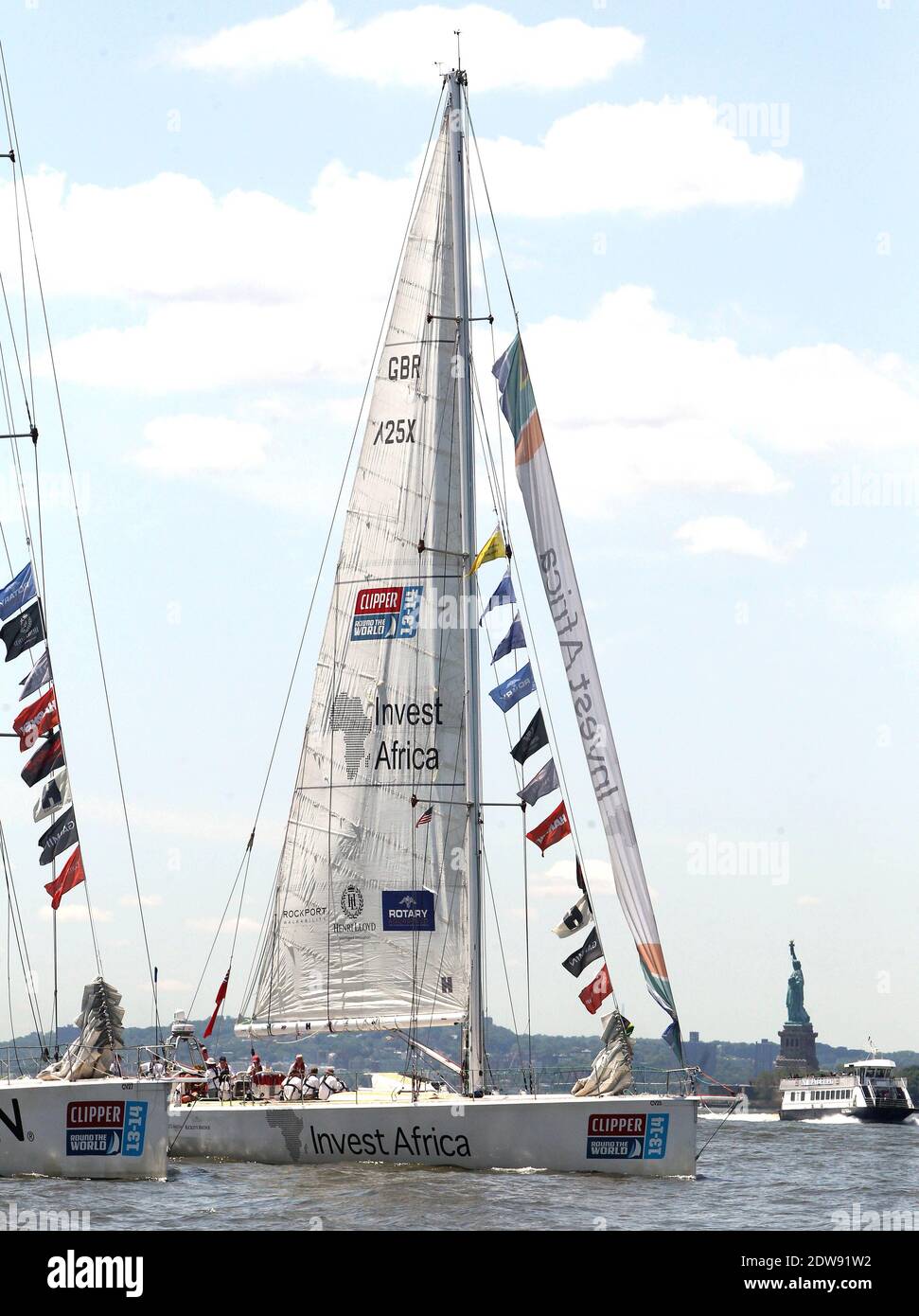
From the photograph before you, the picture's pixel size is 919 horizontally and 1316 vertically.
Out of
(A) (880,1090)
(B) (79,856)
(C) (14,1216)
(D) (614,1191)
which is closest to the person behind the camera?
(C) (14,1216)

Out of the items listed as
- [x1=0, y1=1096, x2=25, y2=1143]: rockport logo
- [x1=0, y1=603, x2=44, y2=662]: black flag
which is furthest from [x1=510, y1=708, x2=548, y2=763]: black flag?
[x1=0, y1=1096, x2=25, y2=1143]: rockport logo

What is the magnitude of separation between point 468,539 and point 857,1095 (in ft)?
264

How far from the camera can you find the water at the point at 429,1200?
22109 mm

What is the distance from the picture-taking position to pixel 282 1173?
27.5m

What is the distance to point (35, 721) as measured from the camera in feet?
90.9

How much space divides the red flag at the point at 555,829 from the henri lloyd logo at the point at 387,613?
443 cm

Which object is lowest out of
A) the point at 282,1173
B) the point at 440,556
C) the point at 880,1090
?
the point at 880,1090

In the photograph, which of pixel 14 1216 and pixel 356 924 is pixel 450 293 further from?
pixel 14 1216

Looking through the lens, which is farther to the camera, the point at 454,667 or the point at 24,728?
the point at 454,667
